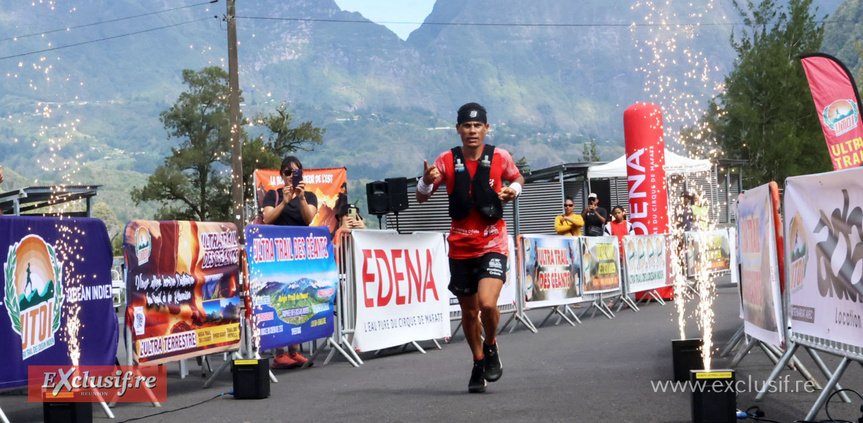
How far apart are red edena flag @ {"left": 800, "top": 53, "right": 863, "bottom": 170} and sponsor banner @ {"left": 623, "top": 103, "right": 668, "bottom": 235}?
23.6 feet

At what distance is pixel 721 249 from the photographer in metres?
26.3

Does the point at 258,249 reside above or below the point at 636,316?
above

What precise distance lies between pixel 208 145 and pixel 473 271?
6466 centimetres

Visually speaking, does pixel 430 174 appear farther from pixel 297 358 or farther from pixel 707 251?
pixel 707 251

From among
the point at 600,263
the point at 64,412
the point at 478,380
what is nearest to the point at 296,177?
the point at 478,380

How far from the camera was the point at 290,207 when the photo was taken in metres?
10.5

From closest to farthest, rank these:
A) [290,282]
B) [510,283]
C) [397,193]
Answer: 1. [290,282]
2. [397,193]
3. [510,283]

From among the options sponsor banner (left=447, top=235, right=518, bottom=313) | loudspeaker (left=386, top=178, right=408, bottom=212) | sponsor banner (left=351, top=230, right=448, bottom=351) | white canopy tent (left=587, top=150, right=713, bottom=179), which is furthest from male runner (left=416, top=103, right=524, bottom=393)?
white canopy tent (left=587, top=150, right=713, bottom=179)

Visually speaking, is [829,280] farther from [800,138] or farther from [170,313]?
[800,138]

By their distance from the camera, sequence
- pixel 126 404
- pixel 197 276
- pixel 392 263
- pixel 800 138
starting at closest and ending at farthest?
pixel 126 404 → pixel 197 276 → pixel 392 263 → pixel 800 138

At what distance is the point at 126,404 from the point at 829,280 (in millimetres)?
5250

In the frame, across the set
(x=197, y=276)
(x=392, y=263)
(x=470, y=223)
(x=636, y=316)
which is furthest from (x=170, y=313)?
(x=636, y=316)

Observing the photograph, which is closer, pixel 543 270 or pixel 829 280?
pixel 829 280

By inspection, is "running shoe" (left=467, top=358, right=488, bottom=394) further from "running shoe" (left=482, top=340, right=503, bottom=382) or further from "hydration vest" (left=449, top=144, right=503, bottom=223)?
"hydration vest" (left=449, top=144, right=503, bottom=223)
